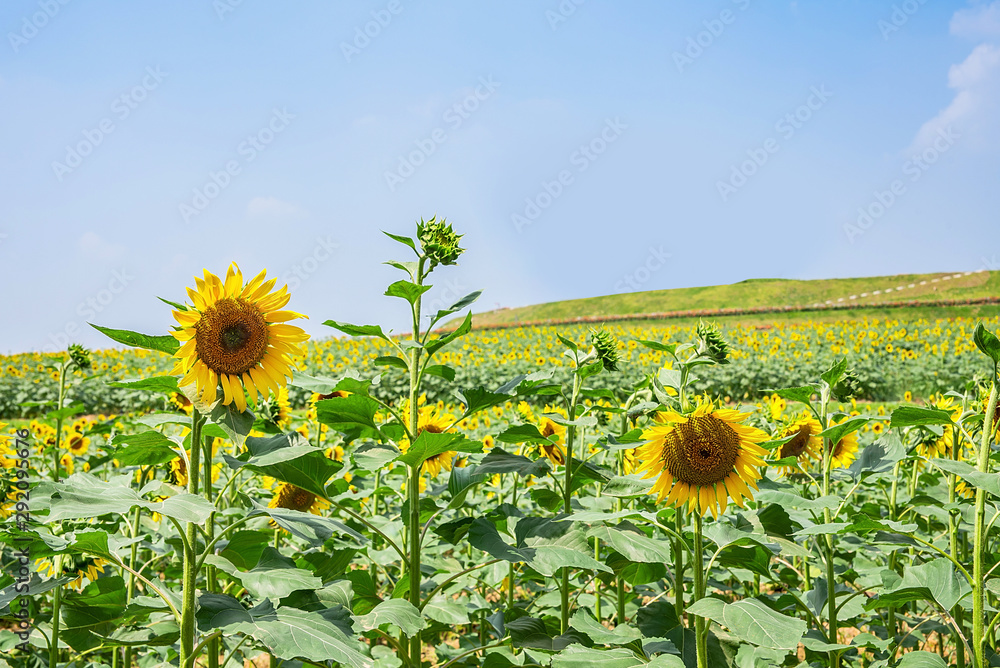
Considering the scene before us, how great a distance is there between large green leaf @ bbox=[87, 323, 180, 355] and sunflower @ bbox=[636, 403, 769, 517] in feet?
4.37

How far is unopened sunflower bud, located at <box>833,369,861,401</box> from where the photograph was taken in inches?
113

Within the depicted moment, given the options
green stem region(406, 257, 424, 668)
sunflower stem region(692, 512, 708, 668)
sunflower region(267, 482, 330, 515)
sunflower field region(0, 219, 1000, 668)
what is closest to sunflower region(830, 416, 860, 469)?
sunflower field region(0, 219, 1000, 668)

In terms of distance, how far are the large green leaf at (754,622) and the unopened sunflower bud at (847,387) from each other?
132 centimetres

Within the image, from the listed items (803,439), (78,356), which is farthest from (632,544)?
(78,356)

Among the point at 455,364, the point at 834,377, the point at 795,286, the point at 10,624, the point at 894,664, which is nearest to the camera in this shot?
the point at 894,664

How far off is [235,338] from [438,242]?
2.10 ft

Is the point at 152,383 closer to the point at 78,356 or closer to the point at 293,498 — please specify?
the point at 293,498

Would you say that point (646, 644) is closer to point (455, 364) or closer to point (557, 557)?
point (557, 557)

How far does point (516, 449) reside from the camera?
4789 mm

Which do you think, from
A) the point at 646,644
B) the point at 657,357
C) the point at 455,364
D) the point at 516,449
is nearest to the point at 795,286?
the point at 657,357

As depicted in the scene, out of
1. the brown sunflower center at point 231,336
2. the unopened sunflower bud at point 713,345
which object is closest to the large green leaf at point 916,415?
the unopened sunflower bud at point 713,345

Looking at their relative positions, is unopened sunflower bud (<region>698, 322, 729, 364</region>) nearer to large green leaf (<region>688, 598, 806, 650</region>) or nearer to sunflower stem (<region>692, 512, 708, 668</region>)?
sunflower stem (<region>692, 512, 708, 668</region>)

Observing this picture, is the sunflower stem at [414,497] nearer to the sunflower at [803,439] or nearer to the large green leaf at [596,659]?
the large green leaf at [596,659]

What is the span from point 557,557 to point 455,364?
443 inches
